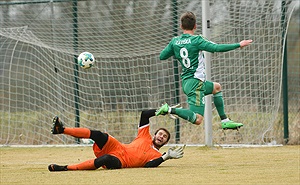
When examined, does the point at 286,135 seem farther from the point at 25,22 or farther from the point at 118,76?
the point at 25,22

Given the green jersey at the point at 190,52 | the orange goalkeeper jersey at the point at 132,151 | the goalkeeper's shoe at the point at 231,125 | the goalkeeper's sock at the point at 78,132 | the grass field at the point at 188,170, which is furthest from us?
the goalkeeper's shoe at the point at 231,125

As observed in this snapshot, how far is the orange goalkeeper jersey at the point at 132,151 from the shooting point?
8797 millimetres

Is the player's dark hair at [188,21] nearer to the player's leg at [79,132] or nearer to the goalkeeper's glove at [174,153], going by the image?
the goalkeeper's glove at [174,153]

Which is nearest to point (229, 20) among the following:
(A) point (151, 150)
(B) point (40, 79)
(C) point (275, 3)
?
(C) point (275, 3)

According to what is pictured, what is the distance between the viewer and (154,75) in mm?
15062

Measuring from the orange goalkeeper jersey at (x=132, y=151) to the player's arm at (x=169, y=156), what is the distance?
7 centimetres

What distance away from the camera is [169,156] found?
8875 mm

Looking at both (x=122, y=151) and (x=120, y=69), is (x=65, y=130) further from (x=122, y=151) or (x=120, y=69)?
(x=120, y=69)

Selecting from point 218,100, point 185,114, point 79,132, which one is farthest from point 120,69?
point 79,132

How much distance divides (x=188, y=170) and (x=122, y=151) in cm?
89

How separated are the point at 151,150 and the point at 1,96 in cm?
711

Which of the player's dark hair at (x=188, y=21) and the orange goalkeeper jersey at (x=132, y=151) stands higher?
the player's dark hair at (x=188, y=21)

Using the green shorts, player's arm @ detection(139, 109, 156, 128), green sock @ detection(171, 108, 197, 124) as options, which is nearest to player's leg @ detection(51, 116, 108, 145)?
player's arm @ detection(139, 109, 156, 128)

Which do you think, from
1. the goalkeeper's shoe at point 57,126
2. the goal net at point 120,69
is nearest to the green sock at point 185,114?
the goalkeeper's shoe at point 57,126
